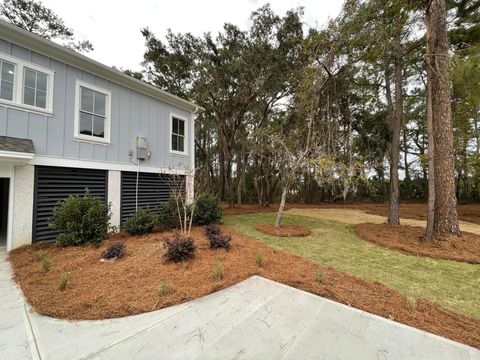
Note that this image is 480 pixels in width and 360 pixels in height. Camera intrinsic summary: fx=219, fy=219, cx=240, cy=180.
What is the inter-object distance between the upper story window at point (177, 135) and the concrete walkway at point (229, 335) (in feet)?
20.1

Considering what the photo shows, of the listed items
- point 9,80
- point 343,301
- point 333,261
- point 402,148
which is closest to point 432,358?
point 343,301

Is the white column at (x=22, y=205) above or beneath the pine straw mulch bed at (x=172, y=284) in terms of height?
above

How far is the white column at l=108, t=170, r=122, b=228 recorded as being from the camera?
621 cm

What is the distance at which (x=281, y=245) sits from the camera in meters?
5.28

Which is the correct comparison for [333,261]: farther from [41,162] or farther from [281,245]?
[41,162]

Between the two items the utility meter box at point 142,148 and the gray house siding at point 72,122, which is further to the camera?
the utility meter box at point 142,148

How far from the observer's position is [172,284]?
2.98 m

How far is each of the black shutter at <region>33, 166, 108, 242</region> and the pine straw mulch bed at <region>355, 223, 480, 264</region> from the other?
785 centimetres

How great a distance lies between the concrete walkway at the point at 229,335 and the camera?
73.5 inches

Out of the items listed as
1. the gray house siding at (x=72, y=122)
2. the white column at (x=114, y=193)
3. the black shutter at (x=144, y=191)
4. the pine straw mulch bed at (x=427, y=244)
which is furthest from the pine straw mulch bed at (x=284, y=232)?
the white column at (x=114, y=193)

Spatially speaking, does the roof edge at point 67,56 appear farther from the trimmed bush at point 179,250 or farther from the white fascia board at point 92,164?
the trimmed bush at point 179,250

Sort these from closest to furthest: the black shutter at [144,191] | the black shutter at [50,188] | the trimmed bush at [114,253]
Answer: the trimmed bush at [114,253], the black shutter at [50,188], the black shutter at [144,191]

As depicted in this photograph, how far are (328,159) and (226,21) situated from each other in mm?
8368

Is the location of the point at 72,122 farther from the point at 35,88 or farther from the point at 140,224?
the point at 140,224
